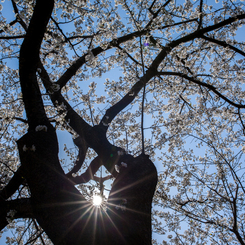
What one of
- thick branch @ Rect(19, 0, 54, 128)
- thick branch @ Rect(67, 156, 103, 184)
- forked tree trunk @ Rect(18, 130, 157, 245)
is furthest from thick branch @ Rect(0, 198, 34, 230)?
thick branch @ Rect(67, 156, 103, 184)

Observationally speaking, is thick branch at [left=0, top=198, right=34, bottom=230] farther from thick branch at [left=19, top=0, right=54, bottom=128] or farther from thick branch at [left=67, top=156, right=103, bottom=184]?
thick branch at [left=67, top=156, right=103, bottom=184]

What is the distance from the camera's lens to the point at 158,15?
577 cm

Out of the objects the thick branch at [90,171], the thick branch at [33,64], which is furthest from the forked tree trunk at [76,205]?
the thick branch at [90,171]

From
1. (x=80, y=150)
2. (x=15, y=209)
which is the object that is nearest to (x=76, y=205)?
(x=15, y=209)

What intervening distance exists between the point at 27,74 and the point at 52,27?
380 cm

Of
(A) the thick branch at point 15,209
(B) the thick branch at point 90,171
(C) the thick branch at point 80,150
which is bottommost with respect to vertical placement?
(A) the thick branch at point 15,209

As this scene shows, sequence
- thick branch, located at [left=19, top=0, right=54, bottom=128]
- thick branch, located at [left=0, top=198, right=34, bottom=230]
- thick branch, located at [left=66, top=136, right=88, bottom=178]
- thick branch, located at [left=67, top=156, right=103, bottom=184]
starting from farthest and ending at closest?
1. thick branch, located at [left=66, top=136, right=88, bottom=178]
2. thick branch, located at [left=67, top=156, right=103, bottom=184]
3. thick branch, located at [left=19, top=0, right=54, bottom=128]
4. thick branch, located at [left=0, top=198, right=34, bottom=230]

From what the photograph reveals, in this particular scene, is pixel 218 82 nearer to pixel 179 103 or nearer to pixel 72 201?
pixel 179 103

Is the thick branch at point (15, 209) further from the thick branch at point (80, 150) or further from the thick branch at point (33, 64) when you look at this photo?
the thick branch at point (80, 150)

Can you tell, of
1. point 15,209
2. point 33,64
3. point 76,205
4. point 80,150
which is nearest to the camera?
point 76,205

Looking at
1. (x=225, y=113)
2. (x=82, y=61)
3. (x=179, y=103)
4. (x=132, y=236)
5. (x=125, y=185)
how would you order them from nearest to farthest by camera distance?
(x=132, y=236) < (x=125, y=185) < (x=82, y=61) < (x=225, y=113) < (x=179, y=103)

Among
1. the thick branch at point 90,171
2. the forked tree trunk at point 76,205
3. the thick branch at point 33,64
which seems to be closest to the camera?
the forked tree trunk at point 76,205

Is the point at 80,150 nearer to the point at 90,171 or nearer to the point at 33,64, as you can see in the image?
the point at 90,171

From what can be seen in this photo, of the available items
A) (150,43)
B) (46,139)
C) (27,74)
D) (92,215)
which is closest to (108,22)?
(150,43)
